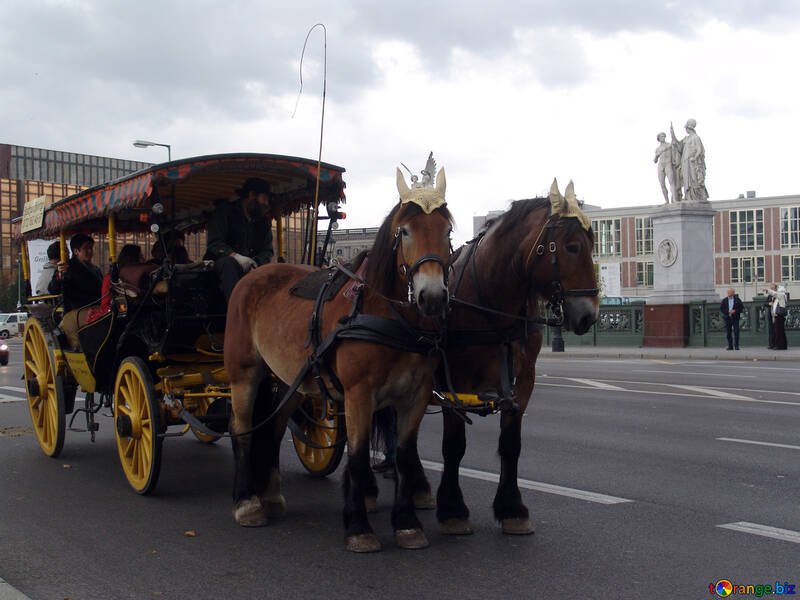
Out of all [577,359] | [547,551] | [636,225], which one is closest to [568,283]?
[547,551]

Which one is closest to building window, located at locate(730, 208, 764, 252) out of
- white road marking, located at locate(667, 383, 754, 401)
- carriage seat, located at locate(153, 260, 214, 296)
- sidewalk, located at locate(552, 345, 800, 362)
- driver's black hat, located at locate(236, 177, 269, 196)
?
sidewalk, located at locate(552, 345, 800, 362)

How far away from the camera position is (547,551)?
5.11 meters

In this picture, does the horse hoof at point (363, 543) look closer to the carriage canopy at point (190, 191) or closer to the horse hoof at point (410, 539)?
the horse hoof at point (410, 539)

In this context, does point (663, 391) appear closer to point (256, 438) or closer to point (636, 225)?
point (256, 438)

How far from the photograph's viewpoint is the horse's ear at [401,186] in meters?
5.01

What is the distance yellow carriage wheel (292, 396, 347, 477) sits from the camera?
7.21 metres

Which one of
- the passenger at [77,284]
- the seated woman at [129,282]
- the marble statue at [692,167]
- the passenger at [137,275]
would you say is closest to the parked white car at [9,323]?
the marble statue at [692,167]

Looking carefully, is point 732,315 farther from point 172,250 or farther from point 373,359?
point 373,359

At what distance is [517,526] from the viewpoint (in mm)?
5438

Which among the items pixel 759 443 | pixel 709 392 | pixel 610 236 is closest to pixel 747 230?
pixel 610 236

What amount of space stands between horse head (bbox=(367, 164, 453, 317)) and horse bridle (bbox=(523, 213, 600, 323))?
2.06 ft

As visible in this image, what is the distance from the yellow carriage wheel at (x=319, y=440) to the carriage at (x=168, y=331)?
0.01 meters

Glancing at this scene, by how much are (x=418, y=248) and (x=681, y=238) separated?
85.8 ft

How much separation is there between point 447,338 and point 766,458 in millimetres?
4224
